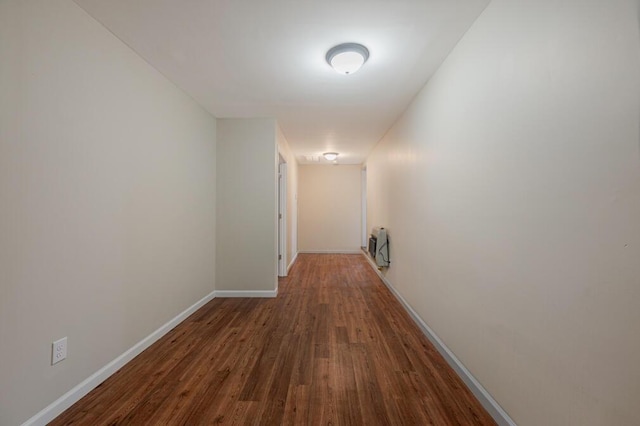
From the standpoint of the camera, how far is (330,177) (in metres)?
7.38

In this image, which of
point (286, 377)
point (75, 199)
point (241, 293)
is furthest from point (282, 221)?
point (75, 199)

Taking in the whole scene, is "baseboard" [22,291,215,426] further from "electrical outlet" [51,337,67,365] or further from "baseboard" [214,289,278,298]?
"baseboard" [214,289,278,298]

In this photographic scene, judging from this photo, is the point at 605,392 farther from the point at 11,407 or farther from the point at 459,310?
the point at 11,407

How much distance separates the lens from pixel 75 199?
1.61m

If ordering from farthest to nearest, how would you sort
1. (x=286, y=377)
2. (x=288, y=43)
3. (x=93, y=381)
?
(x=288, y=43), (x=286, y=377), (x=93, y=381)

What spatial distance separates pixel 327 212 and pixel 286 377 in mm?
5638

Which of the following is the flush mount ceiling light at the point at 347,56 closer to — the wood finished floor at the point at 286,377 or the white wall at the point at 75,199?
the white wall at the point at 75,199

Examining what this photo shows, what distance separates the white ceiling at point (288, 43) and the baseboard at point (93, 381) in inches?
93.3

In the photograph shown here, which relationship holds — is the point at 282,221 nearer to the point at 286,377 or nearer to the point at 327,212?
the point at 327,212

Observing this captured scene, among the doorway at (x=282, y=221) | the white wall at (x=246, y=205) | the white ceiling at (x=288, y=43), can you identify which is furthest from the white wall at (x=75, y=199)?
the doorway at (x=282, y=221)

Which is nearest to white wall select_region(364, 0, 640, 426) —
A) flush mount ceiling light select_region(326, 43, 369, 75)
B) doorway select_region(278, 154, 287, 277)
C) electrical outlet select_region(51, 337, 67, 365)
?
flush mount ceiling light select_region(326, 43, 369, 75)

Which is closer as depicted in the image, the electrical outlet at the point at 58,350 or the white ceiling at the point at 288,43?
the electrical outlet at the point at 58,350

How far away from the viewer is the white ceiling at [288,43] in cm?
164

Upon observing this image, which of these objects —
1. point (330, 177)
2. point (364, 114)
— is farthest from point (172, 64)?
point (330, 177)
